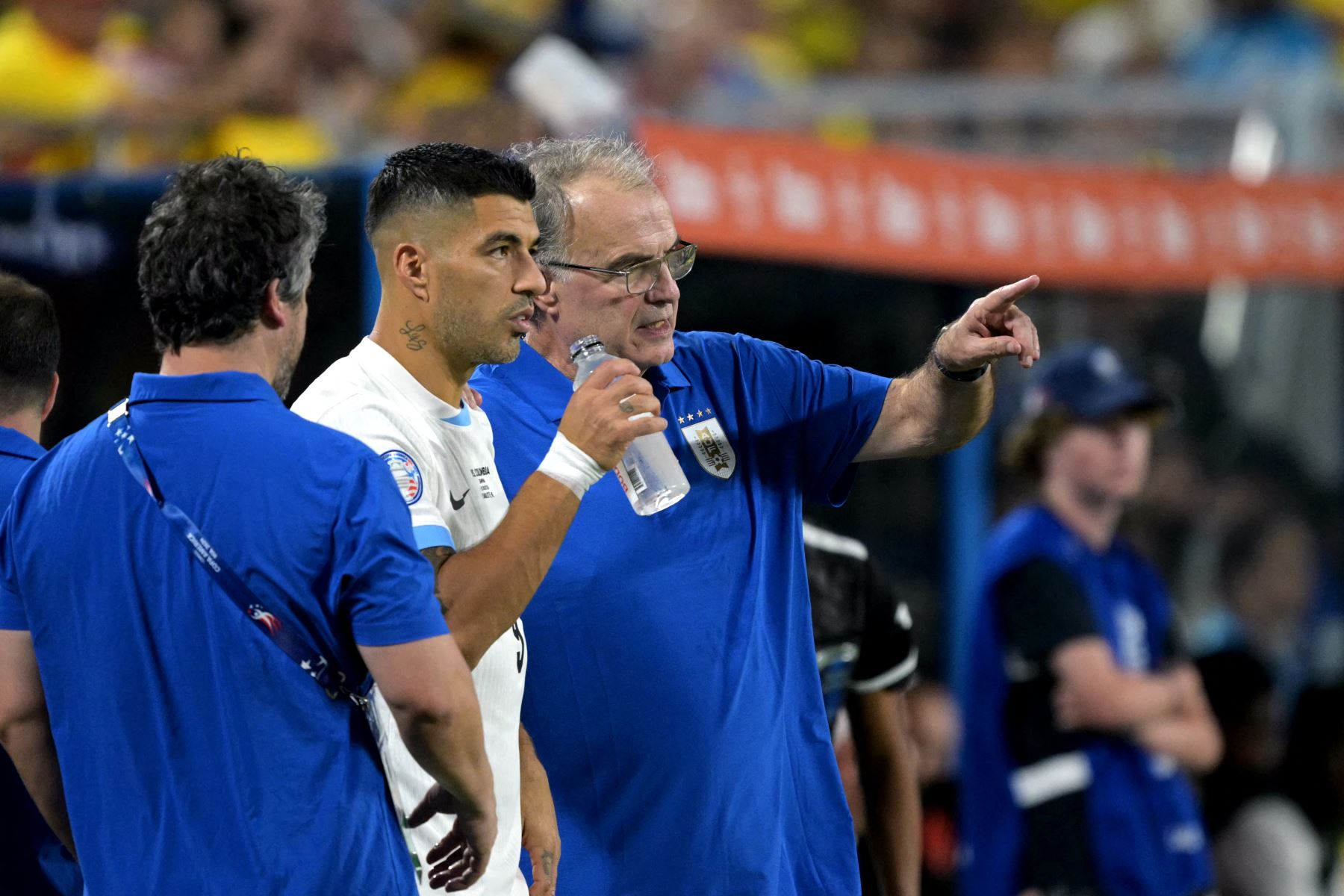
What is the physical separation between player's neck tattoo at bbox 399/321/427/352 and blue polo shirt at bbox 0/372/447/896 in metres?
0.34

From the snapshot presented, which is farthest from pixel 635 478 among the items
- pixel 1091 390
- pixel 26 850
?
pixel 1091 390

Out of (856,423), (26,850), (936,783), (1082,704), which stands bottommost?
(936,783)

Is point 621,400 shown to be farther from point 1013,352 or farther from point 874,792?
point 874,792

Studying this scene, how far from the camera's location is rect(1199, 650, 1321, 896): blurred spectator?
574 centimetres

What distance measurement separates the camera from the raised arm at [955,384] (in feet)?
8.91

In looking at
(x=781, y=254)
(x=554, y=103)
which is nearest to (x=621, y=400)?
(x=554, y=103)

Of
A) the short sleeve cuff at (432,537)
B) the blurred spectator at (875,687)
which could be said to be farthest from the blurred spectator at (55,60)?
the short sleeve cuff at (432,537)

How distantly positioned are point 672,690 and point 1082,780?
2154 millimetres

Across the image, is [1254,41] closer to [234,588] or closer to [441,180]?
[441,180]

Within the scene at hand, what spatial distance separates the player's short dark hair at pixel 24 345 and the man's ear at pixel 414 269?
2.04 ft

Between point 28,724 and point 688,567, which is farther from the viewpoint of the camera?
point 688,567

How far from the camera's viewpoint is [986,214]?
595 cm

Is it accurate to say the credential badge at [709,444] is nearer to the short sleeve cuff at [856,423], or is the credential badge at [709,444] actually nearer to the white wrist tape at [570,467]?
the short sleeve cuff at [856,423]

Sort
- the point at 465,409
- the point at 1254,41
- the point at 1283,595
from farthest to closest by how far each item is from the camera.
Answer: the point at 1254,41, the point at 1283,595, the point at 465,409
